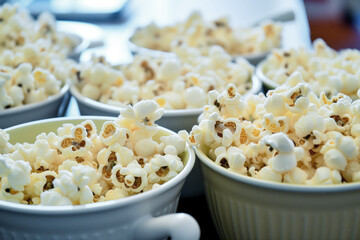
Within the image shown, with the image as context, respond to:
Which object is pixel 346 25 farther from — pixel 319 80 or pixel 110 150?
pixel 110 150

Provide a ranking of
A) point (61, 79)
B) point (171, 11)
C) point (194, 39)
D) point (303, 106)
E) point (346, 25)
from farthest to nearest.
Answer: point (346, 25), point (171, 11), point (194, 39), point (61, 79), point (303, 106)

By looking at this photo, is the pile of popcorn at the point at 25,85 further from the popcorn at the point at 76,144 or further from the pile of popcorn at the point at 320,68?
the pile of popcorn at the point at 320,68

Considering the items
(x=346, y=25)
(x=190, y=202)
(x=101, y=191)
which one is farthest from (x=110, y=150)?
(x=346, y=25)

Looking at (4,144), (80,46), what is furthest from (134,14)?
(4,144)

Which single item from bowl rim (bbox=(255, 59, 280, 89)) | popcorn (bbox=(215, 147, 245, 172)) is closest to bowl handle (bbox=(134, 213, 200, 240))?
popcorn (bbox=(215, 147, 245, 172))

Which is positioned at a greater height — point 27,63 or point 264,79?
point 27,63

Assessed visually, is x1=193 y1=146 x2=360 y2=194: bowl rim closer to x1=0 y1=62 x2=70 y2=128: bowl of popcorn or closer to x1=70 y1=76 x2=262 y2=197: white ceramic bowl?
x1=70 y1=76 x2=262 y2=197: white ceramic bowl

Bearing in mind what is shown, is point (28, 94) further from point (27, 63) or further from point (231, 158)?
point (231, 158)
